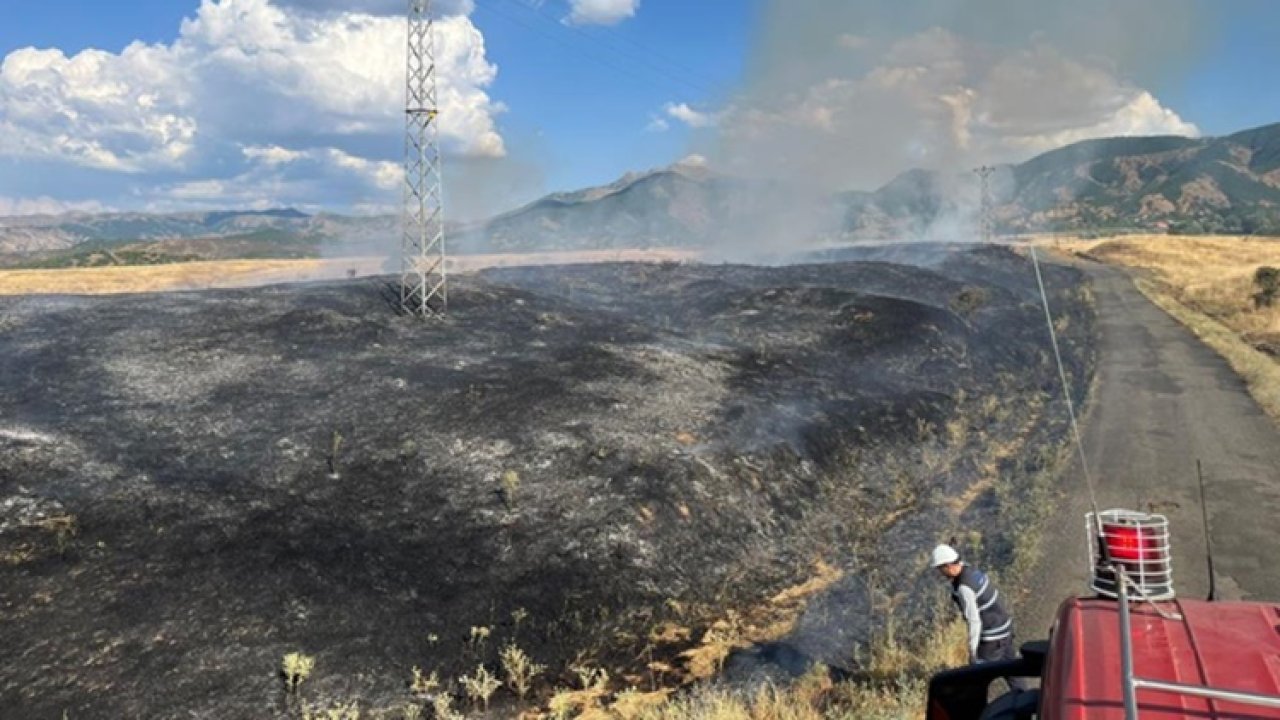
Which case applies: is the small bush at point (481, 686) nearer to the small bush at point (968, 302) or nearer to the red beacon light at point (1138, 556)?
the red beacon light at point (1138, 556)

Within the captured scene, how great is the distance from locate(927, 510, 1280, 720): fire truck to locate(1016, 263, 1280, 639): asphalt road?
6039 millimetres

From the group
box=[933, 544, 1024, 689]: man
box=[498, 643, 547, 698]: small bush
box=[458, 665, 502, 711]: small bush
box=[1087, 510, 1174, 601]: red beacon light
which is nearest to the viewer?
box=[1087, 510, 1174, 601]: red beacon light

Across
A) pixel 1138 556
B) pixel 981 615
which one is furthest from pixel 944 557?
pixel 1138 556

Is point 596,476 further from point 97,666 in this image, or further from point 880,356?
point 880,356

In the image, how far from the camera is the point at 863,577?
1289 centimetres

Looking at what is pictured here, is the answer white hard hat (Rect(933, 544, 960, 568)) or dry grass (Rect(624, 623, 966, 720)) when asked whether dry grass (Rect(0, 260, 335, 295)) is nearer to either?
dry grass (Rect(624, 623, 966, 720))

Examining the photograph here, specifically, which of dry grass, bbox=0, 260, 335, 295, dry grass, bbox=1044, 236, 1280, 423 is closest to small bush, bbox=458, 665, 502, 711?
dry grass, bbox=1044, 236, 1280, 423

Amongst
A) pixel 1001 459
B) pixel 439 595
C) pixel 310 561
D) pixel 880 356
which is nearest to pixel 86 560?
pixel 310 561

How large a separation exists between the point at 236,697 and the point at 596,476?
7.05 m

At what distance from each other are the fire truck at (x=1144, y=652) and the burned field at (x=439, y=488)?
6417mm

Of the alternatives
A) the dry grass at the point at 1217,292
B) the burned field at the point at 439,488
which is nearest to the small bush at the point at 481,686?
the burned field at the point at 439,488

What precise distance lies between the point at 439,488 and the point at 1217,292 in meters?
48.4

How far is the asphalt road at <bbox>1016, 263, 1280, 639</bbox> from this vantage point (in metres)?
11.6

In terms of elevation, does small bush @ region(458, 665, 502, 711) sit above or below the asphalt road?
below
